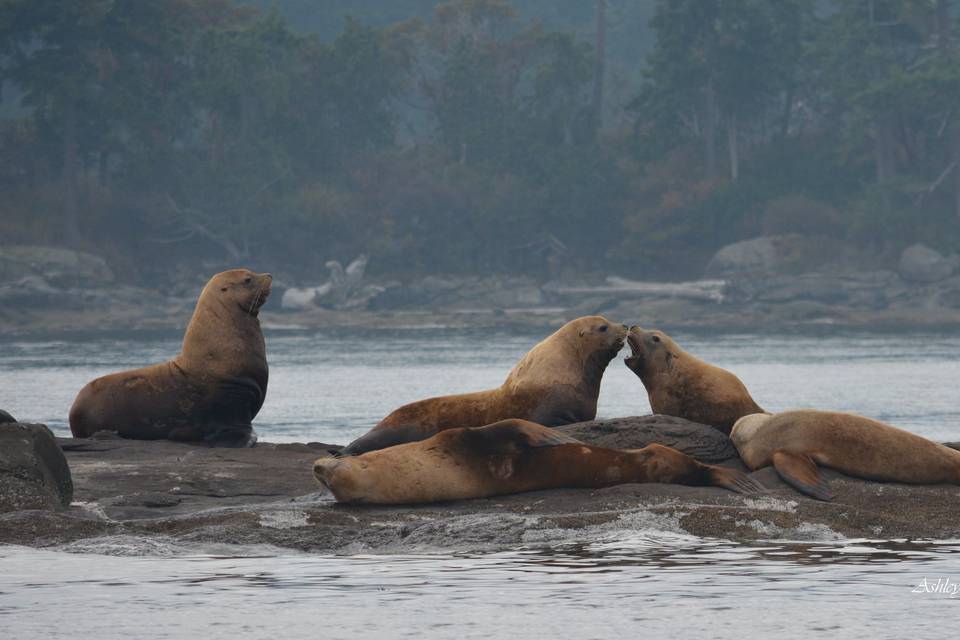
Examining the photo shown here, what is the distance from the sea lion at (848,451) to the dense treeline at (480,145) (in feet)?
171

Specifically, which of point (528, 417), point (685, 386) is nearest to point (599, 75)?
point (685, 386)

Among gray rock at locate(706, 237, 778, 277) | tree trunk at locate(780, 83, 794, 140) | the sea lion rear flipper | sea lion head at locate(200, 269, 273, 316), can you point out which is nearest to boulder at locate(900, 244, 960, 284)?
gray rock at locate(706, 237, 778, 277)

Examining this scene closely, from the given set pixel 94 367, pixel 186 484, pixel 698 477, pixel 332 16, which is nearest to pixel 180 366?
pixel 186 484

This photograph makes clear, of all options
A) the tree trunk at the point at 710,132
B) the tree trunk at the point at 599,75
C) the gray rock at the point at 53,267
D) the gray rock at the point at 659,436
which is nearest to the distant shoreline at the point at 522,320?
the gray rock at the point at 53,267

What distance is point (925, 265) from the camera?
57.8 meters

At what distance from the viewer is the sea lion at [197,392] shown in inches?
449

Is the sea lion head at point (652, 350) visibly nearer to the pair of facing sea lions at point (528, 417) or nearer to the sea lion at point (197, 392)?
the pair of facing sea lions at point (528, 417)

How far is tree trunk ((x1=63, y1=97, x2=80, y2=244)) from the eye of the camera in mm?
61469

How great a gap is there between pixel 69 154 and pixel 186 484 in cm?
5579

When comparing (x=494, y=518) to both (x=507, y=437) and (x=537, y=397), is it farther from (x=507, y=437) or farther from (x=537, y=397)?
(x=537, y=397)

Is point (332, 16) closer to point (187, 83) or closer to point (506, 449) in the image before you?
point (187, 83)

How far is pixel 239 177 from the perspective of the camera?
6450 cm

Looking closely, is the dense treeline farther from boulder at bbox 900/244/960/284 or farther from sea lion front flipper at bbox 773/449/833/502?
sea lion front flipper at bbox 773/449/833/502

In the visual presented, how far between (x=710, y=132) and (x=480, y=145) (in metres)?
9.78
